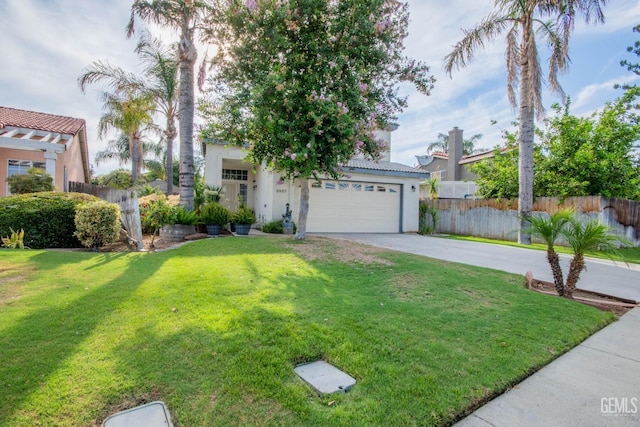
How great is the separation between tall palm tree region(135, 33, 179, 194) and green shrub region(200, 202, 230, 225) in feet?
28.4

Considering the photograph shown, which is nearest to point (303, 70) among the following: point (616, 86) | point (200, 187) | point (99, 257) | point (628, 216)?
point (99, 257)

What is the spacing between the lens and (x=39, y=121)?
14.1 metres

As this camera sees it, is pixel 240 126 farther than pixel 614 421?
Yes

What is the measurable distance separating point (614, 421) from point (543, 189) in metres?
15.1

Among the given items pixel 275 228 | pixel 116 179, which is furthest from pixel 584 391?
pixel 116 179

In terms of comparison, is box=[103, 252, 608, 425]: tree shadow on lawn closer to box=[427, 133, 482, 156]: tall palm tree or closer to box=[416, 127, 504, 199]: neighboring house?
box=[416, 127, 504, 199]: neighboring house

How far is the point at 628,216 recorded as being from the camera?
1238 centimetres

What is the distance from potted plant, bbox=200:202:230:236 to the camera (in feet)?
35.8

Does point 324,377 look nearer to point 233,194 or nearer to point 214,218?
point 214,218

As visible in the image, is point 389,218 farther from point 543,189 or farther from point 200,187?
point 200,187

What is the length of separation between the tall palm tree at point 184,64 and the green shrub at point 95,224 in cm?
285

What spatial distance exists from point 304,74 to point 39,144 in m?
9.70

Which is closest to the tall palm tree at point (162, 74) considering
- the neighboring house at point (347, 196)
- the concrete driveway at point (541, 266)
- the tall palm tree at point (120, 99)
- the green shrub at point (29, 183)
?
the tall palm tree at point (120, 99)

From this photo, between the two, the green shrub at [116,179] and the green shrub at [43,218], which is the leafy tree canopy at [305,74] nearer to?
the green shrub at [43,218]
